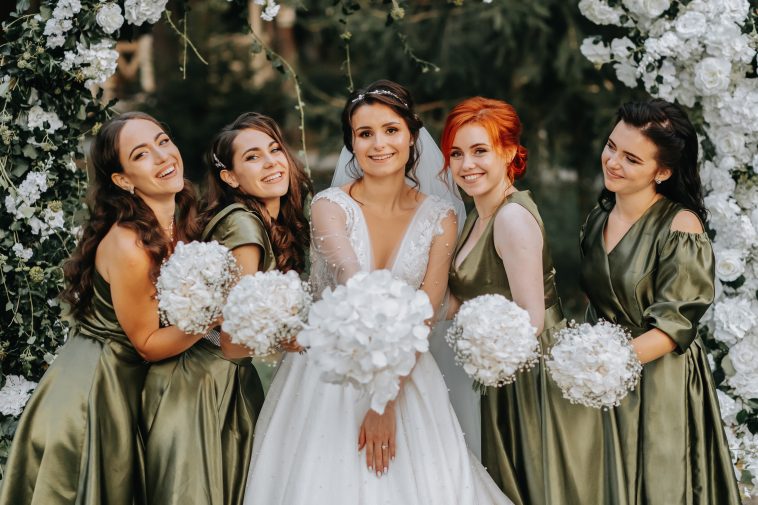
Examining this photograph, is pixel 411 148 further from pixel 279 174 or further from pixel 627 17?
pixel 627 17

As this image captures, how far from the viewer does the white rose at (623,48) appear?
14.6ft

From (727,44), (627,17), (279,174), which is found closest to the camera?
(279,174)

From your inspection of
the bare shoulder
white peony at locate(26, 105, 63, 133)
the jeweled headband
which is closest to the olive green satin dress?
white peony at locate(26, 105, 63, 133)

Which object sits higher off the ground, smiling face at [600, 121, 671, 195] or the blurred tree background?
the blurred tree background

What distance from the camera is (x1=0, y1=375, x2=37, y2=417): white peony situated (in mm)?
4145

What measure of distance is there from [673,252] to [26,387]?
10.4 ft

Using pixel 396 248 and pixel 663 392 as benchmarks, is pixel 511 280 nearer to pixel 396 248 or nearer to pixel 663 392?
pixel 396 248

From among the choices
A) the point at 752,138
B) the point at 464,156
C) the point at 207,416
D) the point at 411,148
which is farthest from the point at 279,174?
the point at 752,138

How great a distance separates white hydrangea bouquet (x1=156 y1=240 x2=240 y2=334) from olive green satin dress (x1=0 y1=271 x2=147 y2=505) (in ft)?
1.44

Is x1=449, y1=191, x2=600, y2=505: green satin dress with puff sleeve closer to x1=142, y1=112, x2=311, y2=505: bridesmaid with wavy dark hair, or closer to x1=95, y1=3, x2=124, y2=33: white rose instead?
x1=142, y1=112, x2=311, y2=505: bridesmaid with wavy dark hair

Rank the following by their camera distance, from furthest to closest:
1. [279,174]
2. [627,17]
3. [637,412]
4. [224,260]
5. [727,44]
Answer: [627,17]
[727,44]
[279,174]
[637,412]
[224,260]

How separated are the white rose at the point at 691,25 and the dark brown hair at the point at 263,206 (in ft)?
6.73

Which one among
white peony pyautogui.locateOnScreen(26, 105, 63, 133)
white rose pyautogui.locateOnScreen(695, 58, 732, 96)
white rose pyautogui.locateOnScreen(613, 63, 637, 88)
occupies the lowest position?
white peony pyautogui.locateOnScreen(26, 105, 63, 133)

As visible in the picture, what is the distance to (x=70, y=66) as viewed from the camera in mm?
4113
